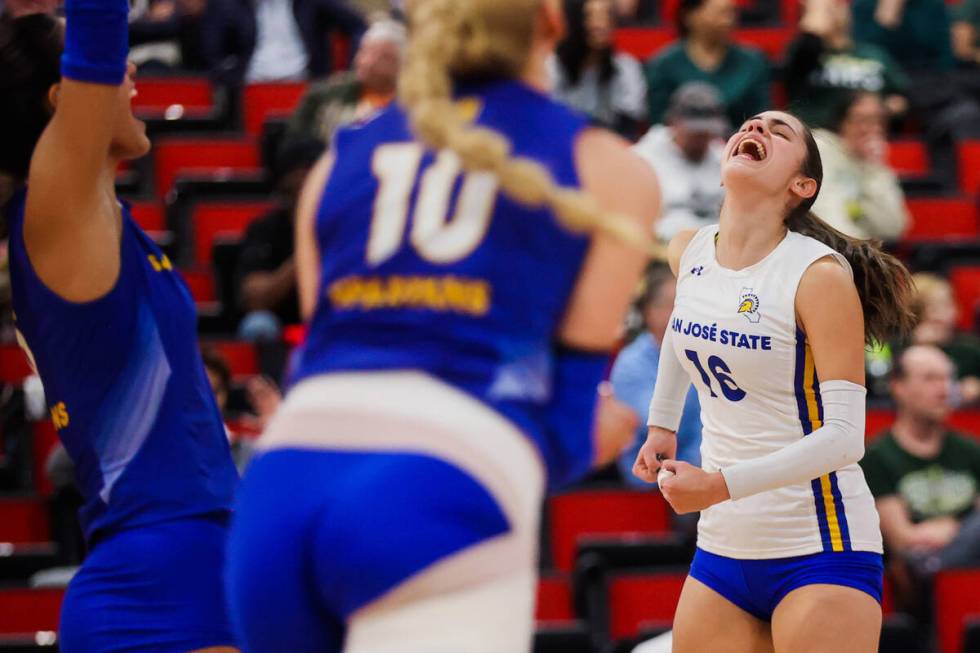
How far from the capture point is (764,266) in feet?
12.2

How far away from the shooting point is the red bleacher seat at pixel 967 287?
28.0ft

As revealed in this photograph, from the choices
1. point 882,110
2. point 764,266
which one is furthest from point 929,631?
point 882,110

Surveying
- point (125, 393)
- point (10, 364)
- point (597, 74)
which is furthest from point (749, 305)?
point (597, 74)

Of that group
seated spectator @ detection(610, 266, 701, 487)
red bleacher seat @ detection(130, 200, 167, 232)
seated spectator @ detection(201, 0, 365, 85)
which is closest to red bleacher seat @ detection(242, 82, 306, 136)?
seated spectator @ detection(201, 0, 365, 85)

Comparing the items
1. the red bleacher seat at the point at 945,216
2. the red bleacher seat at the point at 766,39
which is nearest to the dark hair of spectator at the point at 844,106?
the red bleacher seat at the point at 945,216

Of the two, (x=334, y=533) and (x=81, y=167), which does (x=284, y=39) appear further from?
(x=334, y=533)

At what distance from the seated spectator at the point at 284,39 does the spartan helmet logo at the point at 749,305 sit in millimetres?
6114

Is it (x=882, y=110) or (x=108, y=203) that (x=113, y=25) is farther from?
(x=882, y=110)

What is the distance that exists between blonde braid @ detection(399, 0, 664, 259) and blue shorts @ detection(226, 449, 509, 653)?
1.22 ft

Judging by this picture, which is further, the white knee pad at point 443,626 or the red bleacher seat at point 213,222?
the red bleacher seat at point 213,222

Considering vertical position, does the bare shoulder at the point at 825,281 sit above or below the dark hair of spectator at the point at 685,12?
below

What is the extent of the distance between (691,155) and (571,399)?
230 inches

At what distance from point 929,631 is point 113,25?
174 inches

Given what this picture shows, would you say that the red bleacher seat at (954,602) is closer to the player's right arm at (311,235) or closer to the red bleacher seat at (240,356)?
the red bleacher seat at (240,356)
